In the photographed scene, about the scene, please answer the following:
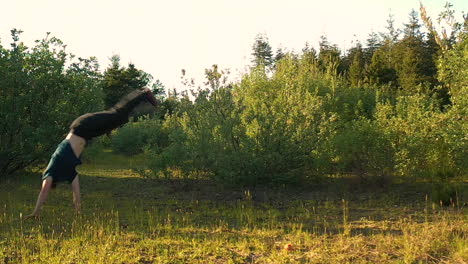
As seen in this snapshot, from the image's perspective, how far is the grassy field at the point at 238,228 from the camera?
5008mm

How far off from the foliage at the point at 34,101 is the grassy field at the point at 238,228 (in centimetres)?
164

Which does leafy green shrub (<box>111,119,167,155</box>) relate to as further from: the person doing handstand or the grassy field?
the person doing handstand

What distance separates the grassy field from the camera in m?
5.01

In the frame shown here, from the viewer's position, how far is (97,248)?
5328mm

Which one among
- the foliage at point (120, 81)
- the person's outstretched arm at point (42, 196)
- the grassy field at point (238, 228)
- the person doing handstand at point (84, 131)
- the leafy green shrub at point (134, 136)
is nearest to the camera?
the grassy field at point (238, 228)

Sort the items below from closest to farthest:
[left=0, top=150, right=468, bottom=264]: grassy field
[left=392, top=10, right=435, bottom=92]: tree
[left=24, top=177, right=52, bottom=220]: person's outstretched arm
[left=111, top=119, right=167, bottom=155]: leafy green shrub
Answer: [left=0, top=150, right=468, bottom=264]: grassy field → [left=24, top=177, right=52, bottom=220]: person's outstretched arm → [left=111, top=119, right=167, bottom=155]: leafy green shrub → [left=392, top=10, right=435, bottom=92]: tree

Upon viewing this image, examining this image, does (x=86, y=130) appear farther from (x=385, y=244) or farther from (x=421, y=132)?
(x=421, y=132)

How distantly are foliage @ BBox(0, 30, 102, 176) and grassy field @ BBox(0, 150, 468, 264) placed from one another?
164 cm

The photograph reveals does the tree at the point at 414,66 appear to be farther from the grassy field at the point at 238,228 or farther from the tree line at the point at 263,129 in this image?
the grassy field at the point at 238,228

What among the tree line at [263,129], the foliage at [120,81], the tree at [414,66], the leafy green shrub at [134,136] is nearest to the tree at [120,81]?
the foliage at [120,81]

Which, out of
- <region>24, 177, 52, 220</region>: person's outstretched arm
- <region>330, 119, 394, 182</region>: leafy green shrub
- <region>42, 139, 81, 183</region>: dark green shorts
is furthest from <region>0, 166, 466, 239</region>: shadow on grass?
<region>42, 139, 81, 183</region>: dark green shorts

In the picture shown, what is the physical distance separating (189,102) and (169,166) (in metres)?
1.70

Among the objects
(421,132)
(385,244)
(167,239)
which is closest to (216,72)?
(421,132)

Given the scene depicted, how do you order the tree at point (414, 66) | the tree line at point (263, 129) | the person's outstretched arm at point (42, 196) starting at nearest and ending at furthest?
the person's outstretched arm at point (42, 196) < the tree line at point (263, 129) < the tree at point (414, 66)
